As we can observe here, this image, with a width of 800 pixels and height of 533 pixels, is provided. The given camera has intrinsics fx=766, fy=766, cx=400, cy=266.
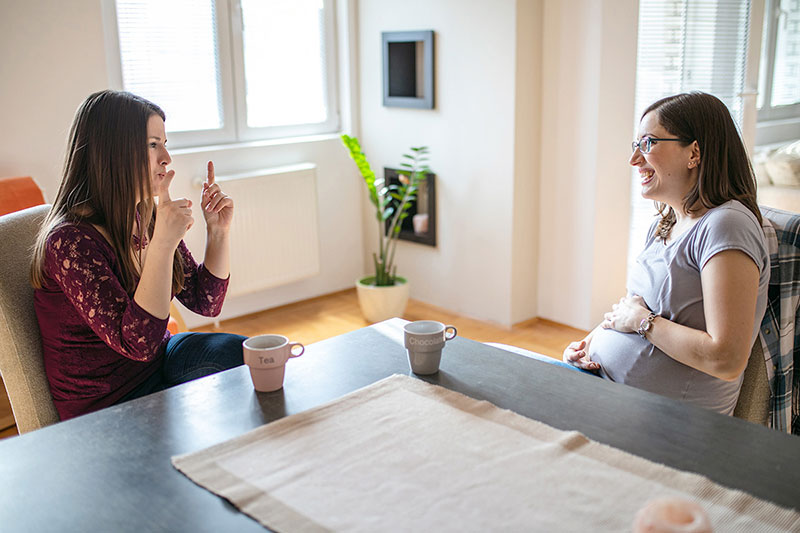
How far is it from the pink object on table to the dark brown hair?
3.26 ft

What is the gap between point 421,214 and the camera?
13.7ft

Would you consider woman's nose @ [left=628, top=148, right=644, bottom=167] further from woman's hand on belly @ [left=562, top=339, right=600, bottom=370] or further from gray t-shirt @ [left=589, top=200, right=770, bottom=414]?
woman's hand on belly @ [left=562, top=339, right=600, bottom=370]

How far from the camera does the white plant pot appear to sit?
12.8 feet

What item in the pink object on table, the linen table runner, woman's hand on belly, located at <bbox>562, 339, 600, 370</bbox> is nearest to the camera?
the pink object on table

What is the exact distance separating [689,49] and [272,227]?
217 cm

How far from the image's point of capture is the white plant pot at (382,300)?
3910mm

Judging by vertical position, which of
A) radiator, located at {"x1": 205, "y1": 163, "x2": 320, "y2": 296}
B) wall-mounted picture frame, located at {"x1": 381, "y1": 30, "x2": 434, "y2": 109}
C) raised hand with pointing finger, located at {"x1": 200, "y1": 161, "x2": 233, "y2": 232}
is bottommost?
radiator, located at {"x1": 205, "y1": 163, "x2": 320, "y2": 296}

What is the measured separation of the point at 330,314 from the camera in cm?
409

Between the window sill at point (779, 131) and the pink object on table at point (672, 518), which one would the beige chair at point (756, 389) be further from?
the window sill at point (779, 131)

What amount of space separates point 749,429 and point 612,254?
248cm

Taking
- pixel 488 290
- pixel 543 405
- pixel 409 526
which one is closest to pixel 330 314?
pixel 488 290

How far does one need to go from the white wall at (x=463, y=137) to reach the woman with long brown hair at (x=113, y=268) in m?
2.00

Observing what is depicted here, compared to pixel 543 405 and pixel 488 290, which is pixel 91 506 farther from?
pixel 488 290

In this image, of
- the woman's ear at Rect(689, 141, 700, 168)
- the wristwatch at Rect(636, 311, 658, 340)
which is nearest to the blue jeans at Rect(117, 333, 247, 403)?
the wristwatch at Rect(636, 311, 658, 340)
